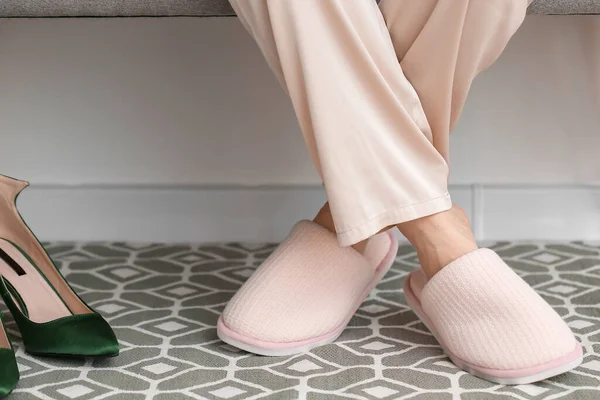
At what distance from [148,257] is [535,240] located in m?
0.76

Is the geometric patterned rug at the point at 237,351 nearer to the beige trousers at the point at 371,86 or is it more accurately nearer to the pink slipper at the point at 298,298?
the pink slipper at the point at 298,298

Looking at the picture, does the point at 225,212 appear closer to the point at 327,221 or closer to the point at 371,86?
the point at 327,221

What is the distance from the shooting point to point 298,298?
1277 mm

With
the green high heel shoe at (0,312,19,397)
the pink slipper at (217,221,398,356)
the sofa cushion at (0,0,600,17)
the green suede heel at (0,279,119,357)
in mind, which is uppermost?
the sofa cushion at (0,0,600,17)

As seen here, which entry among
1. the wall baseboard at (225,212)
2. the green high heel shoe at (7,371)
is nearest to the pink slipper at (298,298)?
the green high heel shoe at (7,371)

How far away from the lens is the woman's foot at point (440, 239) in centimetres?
122

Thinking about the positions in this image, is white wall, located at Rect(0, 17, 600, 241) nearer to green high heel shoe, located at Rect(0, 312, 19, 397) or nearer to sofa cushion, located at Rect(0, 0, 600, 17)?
sofa cushion, located at Rect(0, 0, 600, 17)

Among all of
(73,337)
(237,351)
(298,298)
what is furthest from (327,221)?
(73,337)

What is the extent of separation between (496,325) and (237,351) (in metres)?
0.37

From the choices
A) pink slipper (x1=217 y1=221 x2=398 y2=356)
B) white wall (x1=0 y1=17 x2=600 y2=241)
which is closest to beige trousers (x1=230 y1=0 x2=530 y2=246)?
pink slipper (x1=217 y1=221 x2=398 y2=356)

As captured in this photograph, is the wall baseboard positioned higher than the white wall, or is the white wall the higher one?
the white wall

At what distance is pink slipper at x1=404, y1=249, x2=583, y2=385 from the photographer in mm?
1150

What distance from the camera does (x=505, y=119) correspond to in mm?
1720

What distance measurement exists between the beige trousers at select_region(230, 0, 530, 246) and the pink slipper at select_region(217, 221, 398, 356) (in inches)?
5.7
